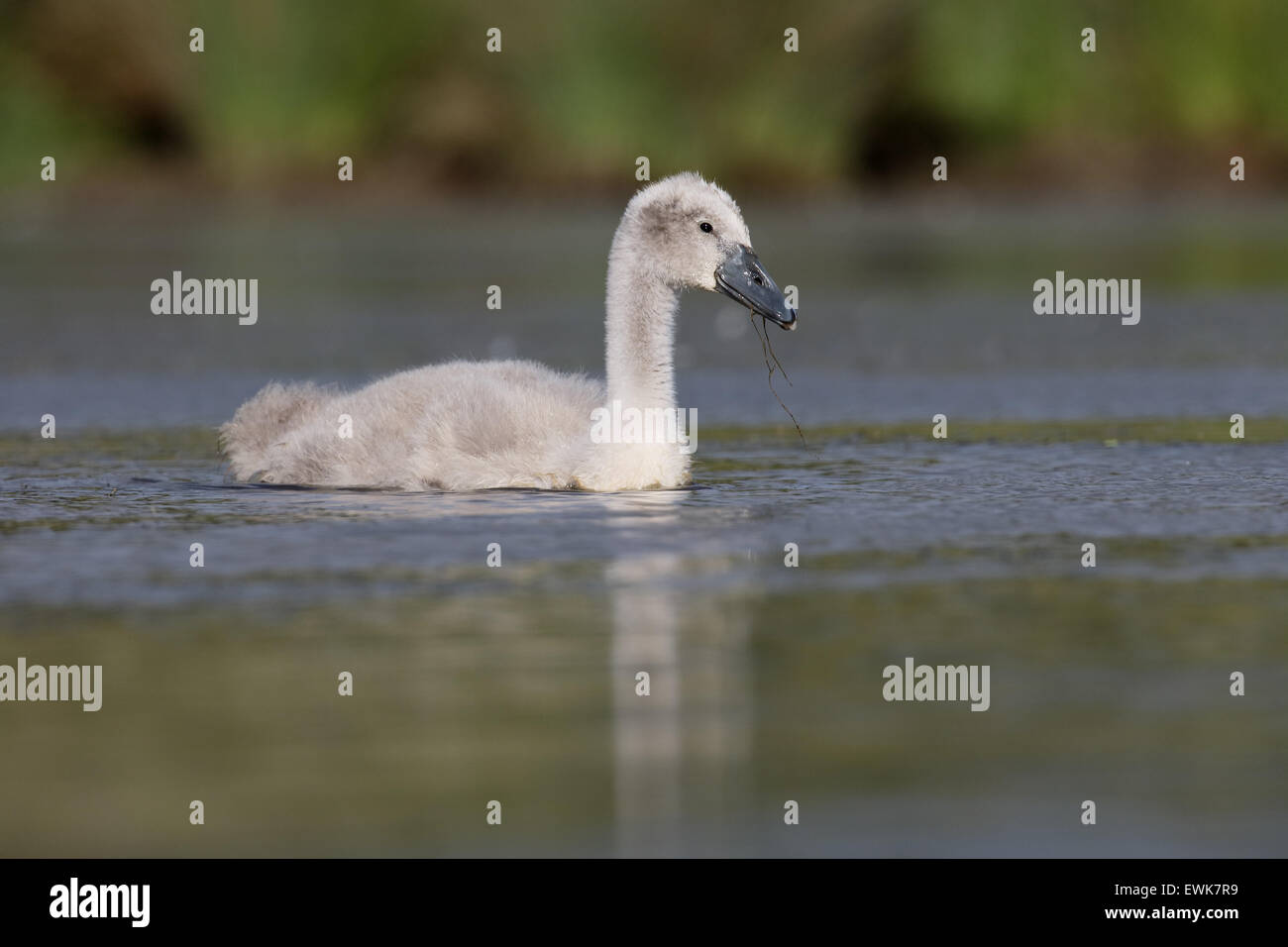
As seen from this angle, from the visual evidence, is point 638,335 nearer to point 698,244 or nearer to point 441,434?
point 698,244

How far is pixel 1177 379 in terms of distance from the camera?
13.2 metres

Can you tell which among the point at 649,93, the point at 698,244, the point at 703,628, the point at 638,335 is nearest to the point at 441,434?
the point at 638,335

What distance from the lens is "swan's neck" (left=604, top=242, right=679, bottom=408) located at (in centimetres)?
933

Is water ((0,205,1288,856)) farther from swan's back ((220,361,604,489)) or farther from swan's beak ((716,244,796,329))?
swan's beak ((716,244,796,329))

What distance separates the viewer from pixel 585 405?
Answer: 9.62m

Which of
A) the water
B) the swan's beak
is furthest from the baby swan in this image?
the water

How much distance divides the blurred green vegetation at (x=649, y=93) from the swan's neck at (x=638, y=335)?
18299 millimetres

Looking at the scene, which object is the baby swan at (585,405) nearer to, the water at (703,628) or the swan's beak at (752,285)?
the swan's beak at (752,285)

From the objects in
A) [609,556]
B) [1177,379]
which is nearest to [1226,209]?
[1177,379]

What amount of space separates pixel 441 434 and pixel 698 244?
1.27m

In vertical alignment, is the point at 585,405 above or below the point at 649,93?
below

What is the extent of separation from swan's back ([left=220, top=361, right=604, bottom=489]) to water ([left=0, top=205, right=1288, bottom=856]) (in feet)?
0.62

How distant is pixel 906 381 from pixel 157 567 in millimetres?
6701
